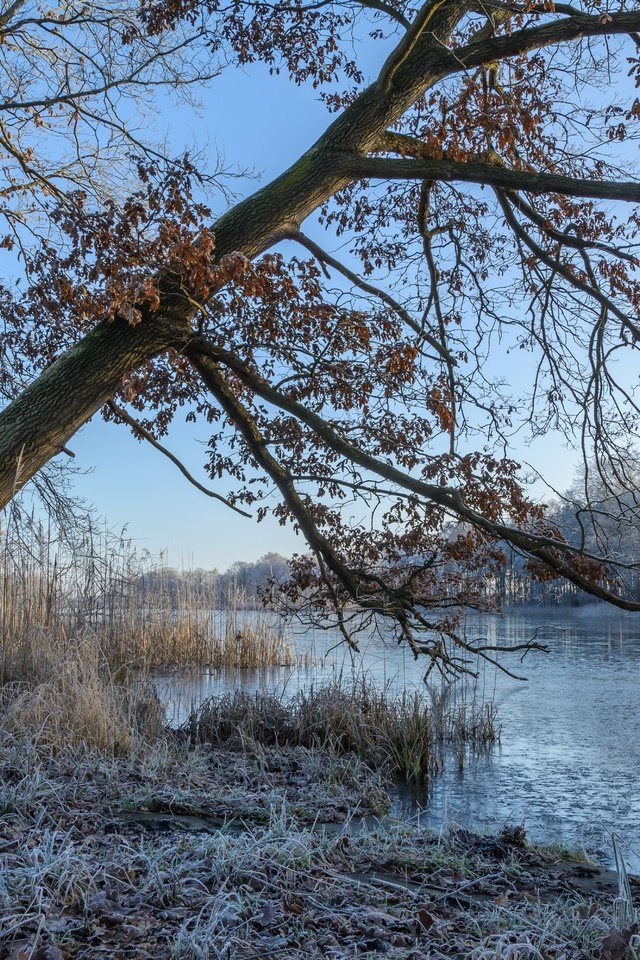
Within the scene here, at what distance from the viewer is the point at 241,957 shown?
2.36m

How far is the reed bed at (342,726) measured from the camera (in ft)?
22.3

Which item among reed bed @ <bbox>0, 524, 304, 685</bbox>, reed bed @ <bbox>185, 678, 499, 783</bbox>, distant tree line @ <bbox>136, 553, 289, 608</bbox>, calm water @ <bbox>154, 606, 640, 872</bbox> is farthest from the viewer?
distant tree line @ <bbox>136, 553, 289, 608</bbox>

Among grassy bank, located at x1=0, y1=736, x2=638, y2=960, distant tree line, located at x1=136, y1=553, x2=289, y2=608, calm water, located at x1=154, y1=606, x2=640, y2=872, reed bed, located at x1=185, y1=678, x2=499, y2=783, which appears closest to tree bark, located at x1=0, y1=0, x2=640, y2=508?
grassy bank, located at x1=0, y1=736, x2=638, y2=960

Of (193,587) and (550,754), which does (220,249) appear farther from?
(193,587)

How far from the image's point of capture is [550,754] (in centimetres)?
789

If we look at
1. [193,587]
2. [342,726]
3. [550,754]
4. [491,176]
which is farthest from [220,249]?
[193,587]

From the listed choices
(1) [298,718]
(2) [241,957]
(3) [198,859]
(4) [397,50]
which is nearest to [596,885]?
(3) [198,859]

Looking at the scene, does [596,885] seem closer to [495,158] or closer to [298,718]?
[298,718]

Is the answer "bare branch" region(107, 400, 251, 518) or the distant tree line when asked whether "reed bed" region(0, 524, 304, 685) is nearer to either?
the distant tree line

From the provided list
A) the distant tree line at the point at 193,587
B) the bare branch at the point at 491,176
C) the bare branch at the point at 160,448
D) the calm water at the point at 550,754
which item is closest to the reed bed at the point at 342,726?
the calm water at the point at 550,754

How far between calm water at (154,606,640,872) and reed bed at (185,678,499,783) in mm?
238

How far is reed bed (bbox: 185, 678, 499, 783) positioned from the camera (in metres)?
6.79

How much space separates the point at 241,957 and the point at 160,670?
999 cm

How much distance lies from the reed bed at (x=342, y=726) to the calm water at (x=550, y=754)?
0.78ft
